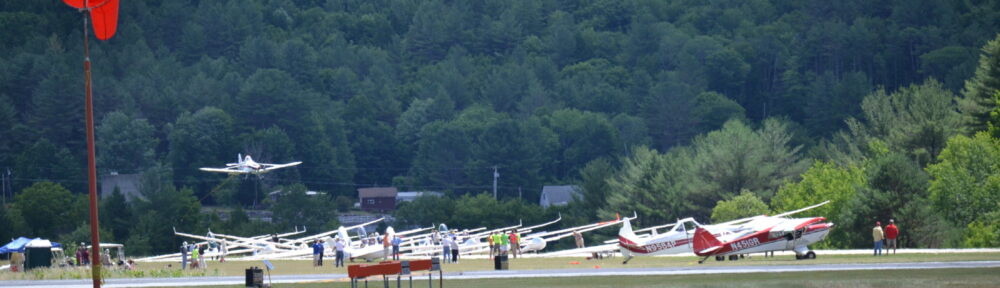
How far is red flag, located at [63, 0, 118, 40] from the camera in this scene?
2512cm

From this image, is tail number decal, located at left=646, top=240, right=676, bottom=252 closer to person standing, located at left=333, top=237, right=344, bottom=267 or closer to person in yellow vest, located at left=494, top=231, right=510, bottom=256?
person in yellow vest, located at left=494, top=231, right=510, bottom=256

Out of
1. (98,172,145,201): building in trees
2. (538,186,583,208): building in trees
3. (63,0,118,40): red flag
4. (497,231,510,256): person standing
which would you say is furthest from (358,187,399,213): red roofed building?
(63,0,118,40): red flag

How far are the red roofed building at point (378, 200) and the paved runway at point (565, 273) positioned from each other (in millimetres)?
130022

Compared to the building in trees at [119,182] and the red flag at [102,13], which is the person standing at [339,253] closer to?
the red flag at [102,13]

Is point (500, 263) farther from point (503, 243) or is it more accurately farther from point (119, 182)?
point (119, 182)

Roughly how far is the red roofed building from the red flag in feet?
484

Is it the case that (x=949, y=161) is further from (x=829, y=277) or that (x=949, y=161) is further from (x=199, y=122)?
(x=199, y=122)

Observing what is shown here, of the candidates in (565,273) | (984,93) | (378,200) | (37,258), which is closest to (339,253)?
(37,258)

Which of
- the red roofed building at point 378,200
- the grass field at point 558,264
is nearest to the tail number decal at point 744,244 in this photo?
the grass field at point 558,264

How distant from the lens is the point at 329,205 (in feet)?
467

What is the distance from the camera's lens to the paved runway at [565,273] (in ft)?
130

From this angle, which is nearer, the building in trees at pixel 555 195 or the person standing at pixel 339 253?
the person standing at pixel 339 253

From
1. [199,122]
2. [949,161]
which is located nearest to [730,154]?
[949,161]

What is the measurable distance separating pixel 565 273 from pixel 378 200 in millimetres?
134401
